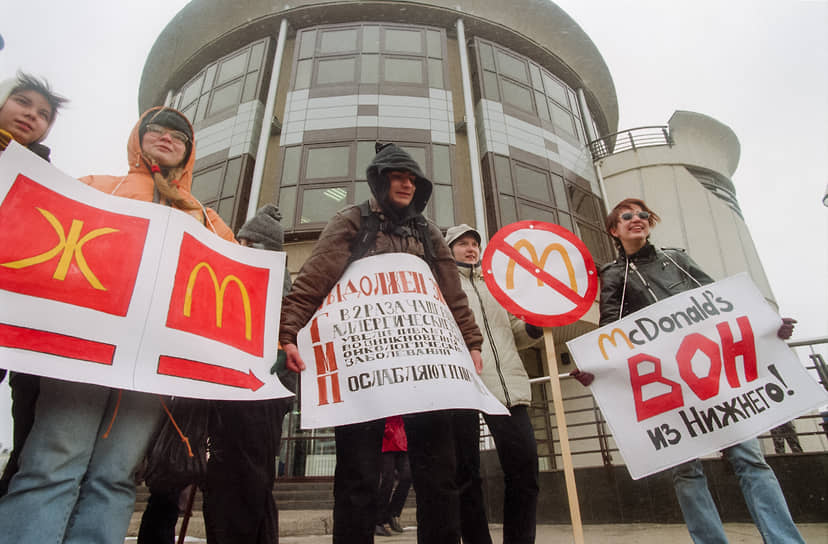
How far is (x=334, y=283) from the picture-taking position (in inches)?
84.5

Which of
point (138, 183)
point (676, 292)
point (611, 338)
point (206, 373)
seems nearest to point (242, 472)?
point (206, 373)

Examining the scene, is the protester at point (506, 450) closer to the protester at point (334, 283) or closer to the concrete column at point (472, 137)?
the protester at point (334, 283)

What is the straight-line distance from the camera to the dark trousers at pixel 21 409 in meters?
1.50

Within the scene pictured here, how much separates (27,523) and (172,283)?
82 centimetres

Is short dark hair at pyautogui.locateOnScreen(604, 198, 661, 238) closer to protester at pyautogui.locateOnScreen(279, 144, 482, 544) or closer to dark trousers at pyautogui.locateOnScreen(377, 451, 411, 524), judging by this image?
protester at pyautogui.locateOnScreen(279, 144, 482, 544)

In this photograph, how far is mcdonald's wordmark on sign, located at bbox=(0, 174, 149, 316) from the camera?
1417 mm

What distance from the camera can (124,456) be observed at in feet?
5.01

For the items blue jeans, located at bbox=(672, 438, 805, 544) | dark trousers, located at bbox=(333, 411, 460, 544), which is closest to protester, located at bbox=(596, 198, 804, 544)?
blue jeans, located at bbox=(672, 438, 805, 544)

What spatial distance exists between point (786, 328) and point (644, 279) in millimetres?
749

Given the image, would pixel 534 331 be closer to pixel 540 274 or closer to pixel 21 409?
pixel 540 274

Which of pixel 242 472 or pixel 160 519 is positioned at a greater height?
pixel 242 472

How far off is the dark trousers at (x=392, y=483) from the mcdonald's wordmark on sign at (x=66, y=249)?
10.3 ft

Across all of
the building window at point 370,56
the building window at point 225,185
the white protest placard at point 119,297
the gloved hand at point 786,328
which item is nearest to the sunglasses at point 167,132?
the white protest placard at point 119,297

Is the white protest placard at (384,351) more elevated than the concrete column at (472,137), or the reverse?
the concrete column at (472,137)
